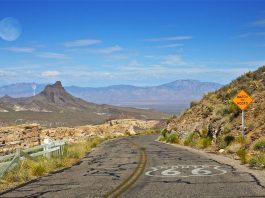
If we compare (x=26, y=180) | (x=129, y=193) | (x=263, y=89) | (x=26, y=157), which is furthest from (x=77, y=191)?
(x=263, y=89)

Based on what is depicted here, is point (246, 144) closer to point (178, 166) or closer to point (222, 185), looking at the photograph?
point (178, 166)

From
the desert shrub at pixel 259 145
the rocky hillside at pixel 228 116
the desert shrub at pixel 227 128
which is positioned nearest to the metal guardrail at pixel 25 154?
the desert shrub at pixel 259 145

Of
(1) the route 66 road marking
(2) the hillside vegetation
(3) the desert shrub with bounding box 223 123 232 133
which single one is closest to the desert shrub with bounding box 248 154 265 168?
(2) the hillside vegetation

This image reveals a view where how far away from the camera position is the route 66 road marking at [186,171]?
15.4m

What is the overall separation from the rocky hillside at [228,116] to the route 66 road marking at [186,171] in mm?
6628

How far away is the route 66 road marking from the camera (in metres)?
15.4

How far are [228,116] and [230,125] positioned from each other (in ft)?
6.99

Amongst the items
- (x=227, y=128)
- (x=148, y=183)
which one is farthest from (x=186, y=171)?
(x=227, y=128)

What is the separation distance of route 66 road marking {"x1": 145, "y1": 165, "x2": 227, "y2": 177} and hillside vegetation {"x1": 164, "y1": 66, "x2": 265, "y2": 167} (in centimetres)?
186

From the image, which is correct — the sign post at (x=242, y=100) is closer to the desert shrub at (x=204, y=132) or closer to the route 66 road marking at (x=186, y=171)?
the desert shrub at (x=204, y=132)

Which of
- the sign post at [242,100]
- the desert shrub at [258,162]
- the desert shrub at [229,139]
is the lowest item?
the desert shrub at [258,162]

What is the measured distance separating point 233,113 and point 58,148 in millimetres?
13248

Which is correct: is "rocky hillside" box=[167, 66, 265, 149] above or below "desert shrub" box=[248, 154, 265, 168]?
above

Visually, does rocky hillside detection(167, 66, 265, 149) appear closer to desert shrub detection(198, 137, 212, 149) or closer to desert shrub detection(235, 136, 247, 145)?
desert shrub detection(235, 136, 247, 145)
